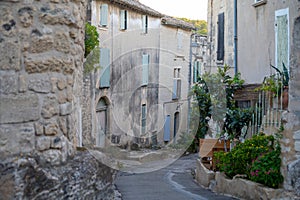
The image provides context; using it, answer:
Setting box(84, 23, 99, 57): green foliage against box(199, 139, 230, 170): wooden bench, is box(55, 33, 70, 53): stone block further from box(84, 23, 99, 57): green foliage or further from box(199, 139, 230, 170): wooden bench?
box(199, 139, 230, 170): wooden bench

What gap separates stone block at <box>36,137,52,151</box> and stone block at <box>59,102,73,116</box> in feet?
0.64

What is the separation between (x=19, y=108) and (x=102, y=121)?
59.5ft

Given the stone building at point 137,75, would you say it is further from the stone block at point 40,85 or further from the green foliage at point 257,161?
the stone block at point 40,85

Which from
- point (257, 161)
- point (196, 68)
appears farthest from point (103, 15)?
point (196, 68)

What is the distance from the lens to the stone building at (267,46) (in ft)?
29.9

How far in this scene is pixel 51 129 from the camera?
10.3ft

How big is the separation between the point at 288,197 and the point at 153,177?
7.28 m

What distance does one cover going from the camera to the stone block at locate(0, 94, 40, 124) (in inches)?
114

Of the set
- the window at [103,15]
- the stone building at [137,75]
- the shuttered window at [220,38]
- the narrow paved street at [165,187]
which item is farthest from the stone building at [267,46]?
the stone building at [137,75]

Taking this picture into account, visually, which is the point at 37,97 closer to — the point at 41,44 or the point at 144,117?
the point at 41,44

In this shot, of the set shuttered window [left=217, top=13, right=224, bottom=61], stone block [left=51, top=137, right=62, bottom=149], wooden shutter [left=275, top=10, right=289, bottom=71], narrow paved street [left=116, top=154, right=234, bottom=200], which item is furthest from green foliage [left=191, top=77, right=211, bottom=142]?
stone block [left=51, top=137, right=62, bottom=149]

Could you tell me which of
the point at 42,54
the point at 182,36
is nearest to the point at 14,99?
the point at 42,54

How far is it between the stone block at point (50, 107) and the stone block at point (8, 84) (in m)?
0.22

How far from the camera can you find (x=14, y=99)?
293cm
